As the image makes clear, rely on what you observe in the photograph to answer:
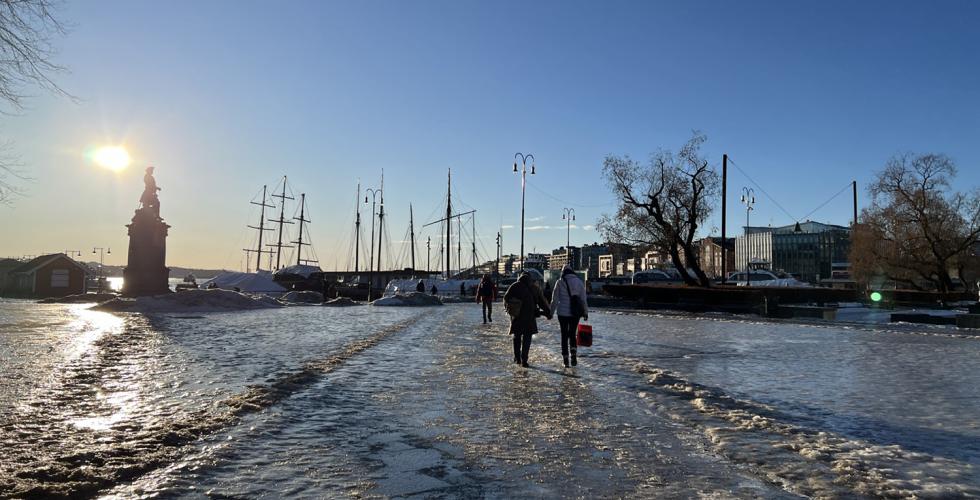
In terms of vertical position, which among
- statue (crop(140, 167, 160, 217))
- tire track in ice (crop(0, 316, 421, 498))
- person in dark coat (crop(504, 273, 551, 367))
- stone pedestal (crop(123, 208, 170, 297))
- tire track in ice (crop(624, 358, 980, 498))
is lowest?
tire track in ice (crop(0, 316, 421, 498))

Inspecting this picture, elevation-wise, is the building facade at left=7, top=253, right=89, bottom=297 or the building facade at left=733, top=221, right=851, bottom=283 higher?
the building facade at left=733, top=221, right=851, bottom=283

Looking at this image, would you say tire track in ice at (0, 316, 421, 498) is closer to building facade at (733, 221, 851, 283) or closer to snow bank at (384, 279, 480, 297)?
snow bank at (384, 279, 480, 297)

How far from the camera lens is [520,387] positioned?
938 centimetres

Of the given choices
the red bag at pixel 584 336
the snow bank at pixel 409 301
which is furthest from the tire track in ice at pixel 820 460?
the snow bank at pixel 409 301

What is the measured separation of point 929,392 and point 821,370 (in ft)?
7.66

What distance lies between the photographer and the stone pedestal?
34969mm

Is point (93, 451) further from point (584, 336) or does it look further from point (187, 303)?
point (187, 303)

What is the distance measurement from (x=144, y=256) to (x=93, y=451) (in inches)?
1310

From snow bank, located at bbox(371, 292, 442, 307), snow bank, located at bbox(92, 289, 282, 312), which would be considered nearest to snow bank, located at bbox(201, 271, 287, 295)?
snow bank, located at bbox(371, 292, 442, 307)

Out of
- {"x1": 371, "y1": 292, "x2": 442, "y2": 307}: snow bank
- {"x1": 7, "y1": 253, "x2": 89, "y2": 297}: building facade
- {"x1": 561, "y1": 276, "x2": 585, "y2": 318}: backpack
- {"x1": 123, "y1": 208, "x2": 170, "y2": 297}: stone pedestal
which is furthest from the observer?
{"x1": 7, "y1": 253, "x2": 89, "y2": 297}: building facade

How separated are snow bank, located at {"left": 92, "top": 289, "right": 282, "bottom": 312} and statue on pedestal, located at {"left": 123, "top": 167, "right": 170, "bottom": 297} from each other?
9.20 feet

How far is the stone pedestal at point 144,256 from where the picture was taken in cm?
3497

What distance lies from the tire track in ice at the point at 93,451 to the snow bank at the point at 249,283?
5981cm

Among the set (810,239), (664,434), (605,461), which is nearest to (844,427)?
(664,434)
